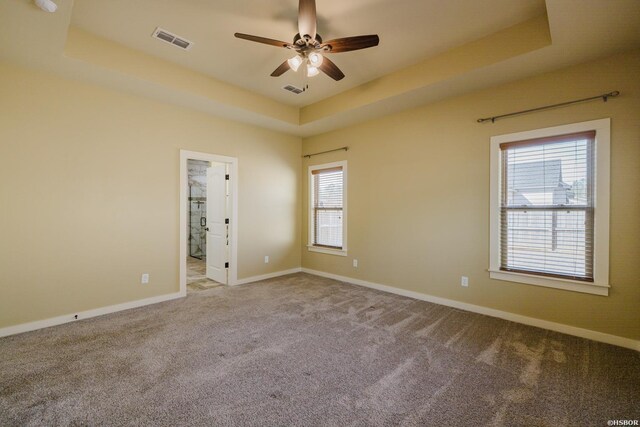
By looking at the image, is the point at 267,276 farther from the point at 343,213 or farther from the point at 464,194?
the point at 464,194

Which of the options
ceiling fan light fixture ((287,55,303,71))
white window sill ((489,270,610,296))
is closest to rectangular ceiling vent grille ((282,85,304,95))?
ceiling fan light fixture ((287,55,303,71))

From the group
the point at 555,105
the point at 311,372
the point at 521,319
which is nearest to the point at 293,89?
the point at 555,105

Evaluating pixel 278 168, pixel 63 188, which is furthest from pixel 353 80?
pixel 63 188

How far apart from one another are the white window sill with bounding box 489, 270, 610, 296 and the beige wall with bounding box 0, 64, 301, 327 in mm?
4514

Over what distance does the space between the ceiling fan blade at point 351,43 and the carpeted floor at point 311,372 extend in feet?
9.23

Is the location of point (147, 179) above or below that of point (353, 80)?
below

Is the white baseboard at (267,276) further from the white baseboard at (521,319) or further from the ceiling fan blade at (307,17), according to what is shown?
the ceiling fan blade at (307,17)

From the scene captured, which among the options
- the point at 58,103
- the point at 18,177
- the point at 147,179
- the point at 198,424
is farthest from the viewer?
the point at 147,179

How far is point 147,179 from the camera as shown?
12.7 feet

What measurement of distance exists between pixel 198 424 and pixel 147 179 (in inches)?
130

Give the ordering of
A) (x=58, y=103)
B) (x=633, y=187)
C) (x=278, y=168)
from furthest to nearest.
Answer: (x=278, y=168)
(x=58, y=103)
(x=633, y=187)

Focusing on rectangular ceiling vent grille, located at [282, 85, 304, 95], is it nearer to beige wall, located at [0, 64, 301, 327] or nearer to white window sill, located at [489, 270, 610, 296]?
beige wall, located at [0, 64, 301, 327]

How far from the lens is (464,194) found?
371 centimetres

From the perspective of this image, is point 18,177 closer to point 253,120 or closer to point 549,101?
point 253,120
